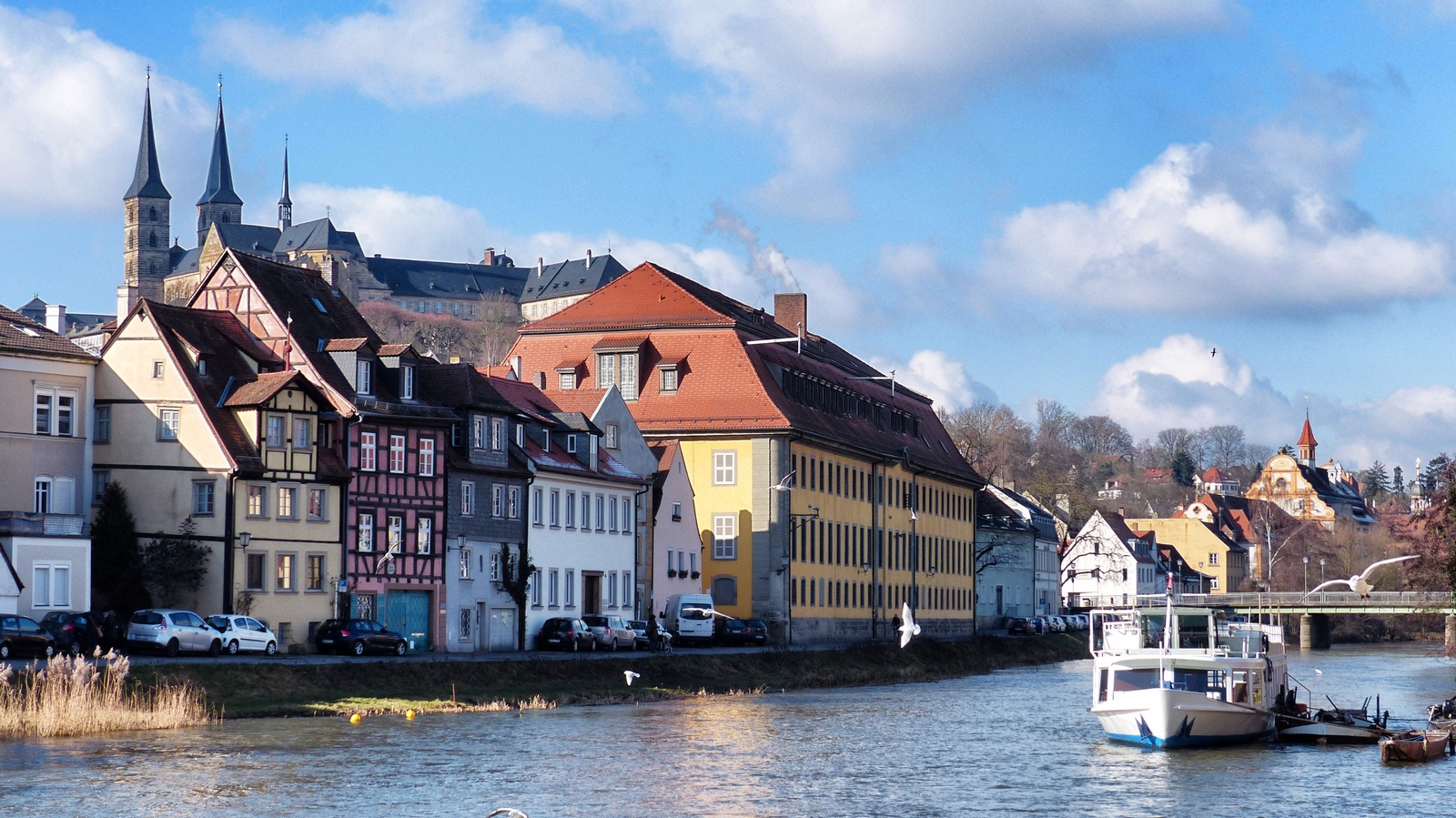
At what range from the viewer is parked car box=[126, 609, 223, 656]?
5325 centimetres

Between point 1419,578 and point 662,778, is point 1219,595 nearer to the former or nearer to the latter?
point 1419,578

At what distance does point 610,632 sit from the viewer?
225 ft

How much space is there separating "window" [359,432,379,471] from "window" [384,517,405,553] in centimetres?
195

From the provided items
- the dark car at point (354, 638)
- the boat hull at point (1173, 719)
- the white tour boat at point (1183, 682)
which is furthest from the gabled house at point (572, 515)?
the boat hull at point (1173, 719)

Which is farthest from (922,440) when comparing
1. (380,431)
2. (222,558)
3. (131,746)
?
(131,746)

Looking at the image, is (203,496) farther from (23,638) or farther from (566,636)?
(566,636)

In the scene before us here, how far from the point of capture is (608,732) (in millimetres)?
46656

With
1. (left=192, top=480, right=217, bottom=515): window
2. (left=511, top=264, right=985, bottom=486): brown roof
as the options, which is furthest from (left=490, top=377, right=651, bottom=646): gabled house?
(left=192, top=480, right=217, bottom=515): window

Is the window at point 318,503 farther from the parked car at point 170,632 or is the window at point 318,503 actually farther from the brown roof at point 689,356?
the brown roof at point 689,356

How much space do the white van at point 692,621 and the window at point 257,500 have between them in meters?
20.6

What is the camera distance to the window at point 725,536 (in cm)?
8706

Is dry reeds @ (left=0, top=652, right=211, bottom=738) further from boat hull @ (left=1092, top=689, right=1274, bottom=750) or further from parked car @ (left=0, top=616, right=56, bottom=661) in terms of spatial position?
boat hull @ (left=1092, top=689, right=1274, bottom=750)

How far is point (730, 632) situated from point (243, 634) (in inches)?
1017

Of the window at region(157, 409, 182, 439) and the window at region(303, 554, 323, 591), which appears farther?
the window at region(303, 554, 323, 591)
